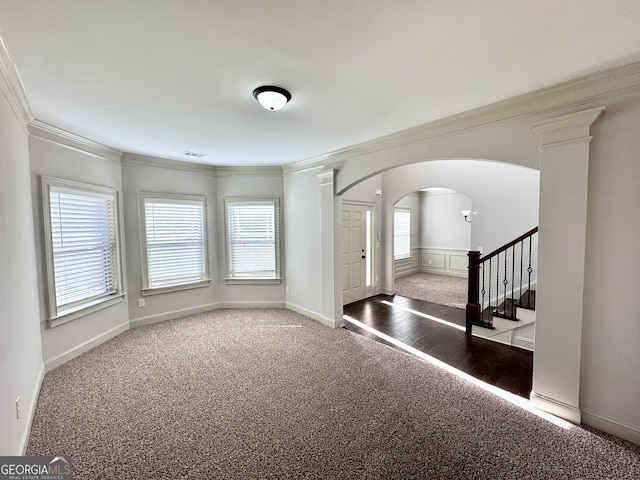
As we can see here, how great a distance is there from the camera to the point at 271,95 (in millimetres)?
2010

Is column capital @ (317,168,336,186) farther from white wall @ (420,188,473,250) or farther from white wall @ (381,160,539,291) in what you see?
white wall @ (420,188,473,250)

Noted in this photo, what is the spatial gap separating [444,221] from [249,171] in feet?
21.0

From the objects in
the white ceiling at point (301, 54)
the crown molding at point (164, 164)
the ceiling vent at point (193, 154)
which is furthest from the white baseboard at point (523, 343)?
the crown molding at point (164, 164)

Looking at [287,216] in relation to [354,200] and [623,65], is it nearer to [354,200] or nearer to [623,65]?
[354,200]

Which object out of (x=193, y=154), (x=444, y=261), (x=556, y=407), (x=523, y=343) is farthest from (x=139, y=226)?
(x=444, y=261)

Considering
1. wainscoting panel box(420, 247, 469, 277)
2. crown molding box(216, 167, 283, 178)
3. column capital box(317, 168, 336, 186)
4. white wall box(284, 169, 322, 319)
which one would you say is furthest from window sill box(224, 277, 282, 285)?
wainscoting panel box(420, 247, 469, 277)

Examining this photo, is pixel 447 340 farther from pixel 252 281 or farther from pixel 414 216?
pixel 414 216

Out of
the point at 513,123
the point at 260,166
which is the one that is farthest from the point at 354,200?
the point at 513,123

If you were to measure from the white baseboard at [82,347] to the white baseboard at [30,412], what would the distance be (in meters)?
0.13

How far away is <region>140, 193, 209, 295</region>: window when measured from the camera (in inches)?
163

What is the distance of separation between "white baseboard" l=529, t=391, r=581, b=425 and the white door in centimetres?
334

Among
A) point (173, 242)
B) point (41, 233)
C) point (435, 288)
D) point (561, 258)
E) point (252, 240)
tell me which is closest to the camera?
point (561, 258)

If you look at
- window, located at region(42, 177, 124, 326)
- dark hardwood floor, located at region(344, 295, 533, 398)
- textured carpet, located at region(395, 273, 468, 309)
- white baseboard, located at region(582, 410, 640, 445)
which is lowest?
dark hardwood floor, located at region(344, 295, 533, 398)

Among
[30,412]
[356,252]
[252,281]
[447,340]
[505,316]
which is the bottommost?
[447,340]
